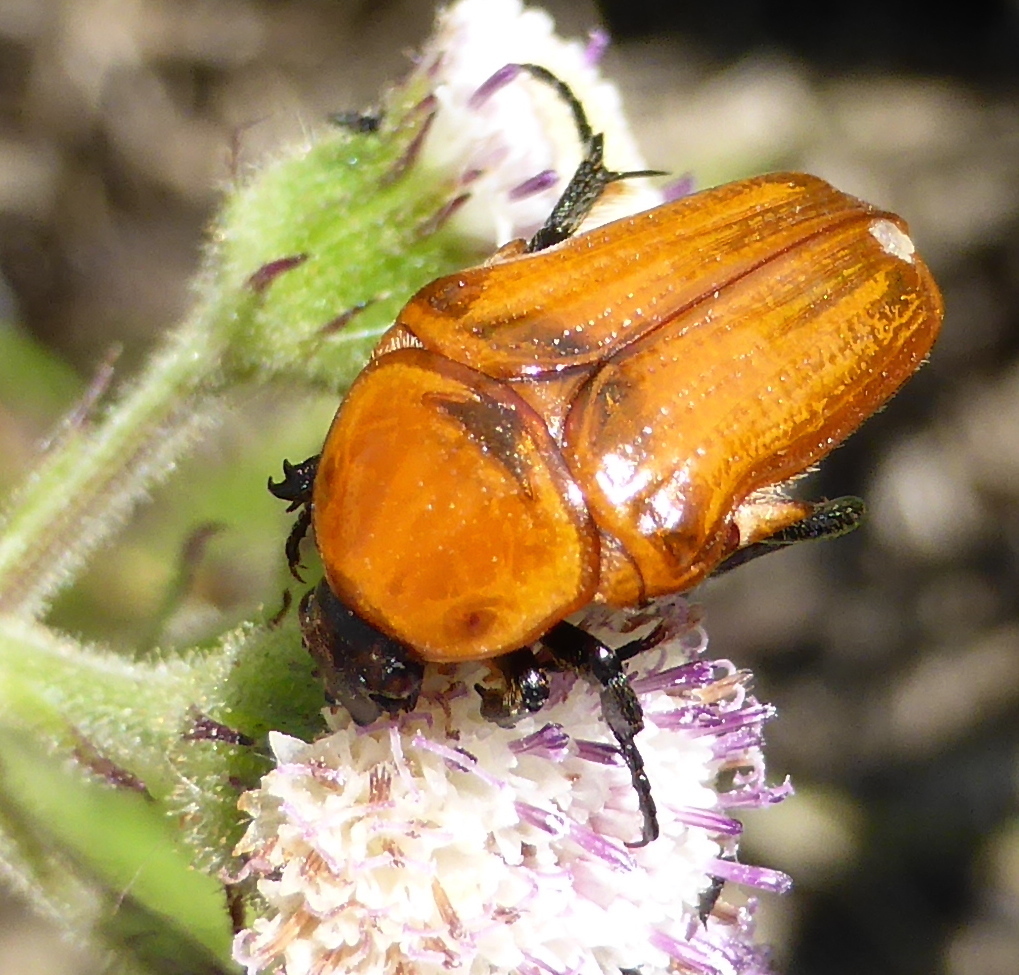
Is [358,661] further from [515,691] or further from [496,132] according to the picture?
[496,132]

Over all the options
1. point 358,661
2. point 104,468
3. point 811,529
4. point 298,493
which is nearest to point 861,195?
point 811,529

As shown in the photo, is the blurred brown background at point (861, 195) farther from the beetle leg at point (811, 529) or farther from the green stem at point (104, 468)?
the beetle leg at point (811, 529)

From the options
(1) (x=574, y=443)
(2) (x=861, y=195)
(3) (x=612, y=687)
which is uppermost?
(1) (x=574, y=443)

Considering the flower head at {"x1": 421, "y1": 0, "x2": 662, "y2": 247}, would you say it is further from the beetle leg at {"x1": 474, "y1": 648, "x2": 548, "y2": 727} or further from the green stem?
the beetle leg at {"x1": 474, "y1": 648, "x2": 548, "y2": 727}

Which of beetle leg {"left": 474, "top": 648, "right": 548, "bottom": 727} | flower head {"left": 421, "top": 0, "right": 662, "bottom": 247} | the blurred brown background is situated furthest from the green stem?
the blurred brown background

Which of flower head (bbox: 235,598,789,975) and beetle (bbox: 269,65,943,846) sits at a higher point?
beetle (bbox: 269,65,943,846)

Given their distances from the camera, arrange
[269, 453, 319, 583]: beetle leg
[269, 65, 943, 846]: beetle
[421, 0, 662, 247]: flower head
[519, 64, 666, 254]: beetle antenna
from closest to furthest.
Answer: [269, 65, 943, 846]: beetle < [269, 453, 319, 583]: beetle leg < [519, 64, 666, 254]: beetle antenna < [421, 0, 662, 247]: flower head

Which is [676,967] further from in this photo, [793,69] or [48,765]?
[793,69]
